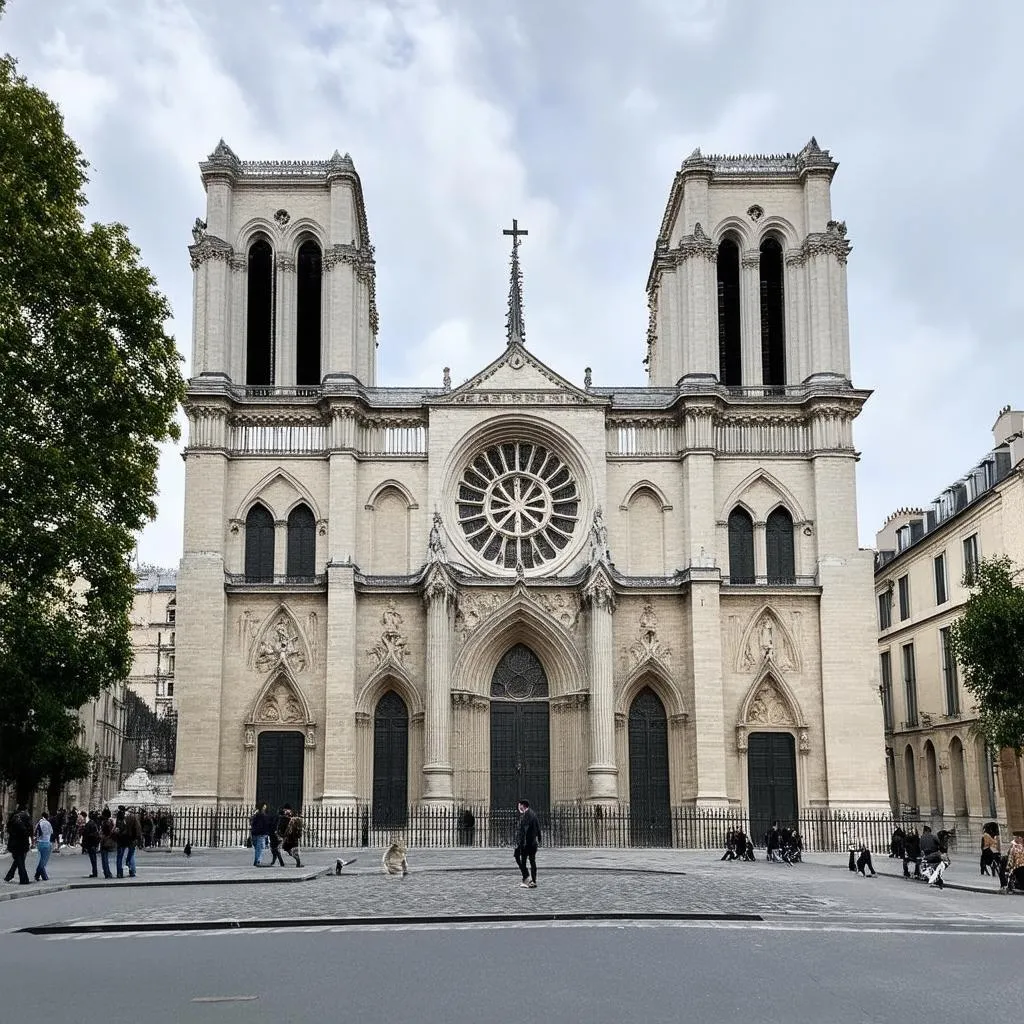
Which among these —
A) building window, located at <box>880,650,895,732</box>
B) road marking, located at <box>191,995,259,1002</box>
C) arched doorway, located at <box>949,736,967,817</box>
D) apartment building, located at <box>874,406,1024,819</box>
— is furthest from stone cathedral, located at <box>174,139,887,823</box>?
road marking, located at <box>191,995,259,1002</box>

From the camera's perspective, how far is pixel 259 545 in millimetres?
38281

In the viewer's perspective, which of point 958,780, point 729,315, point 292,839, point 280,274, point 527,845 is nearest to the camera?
point 527,845

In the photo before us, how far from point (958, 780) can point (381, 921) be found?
3281 centimetres

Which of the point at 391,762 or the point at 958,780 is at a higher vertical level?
the point at 391,762

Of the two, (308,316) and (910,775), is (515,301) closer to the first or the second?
(308,316)

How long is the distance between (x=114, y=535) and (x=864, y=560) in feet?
72.3

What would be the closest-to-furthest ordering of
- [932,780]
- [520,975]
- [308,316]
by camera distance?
[520,975] < [308,316] < [932,780]

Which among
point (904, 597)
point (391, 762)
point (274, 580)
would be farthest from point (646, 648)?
point (904, 597)

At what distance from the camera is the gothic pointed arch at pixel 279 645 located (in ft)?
121

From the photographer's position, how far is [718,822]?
1387 inches

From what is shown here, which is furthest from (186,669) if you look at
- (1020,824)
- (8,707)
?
(1020,824)

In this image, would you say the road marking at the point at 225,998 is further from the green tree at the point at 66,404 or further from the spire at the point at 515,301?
the spire at the point at 515,301

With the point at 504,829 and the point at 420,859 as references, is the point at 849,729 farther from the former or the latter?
the point at 420,859

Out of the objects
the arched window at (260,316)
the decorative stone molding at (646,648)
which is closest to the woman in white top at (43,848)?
the decorative stone molding at (646,648)
